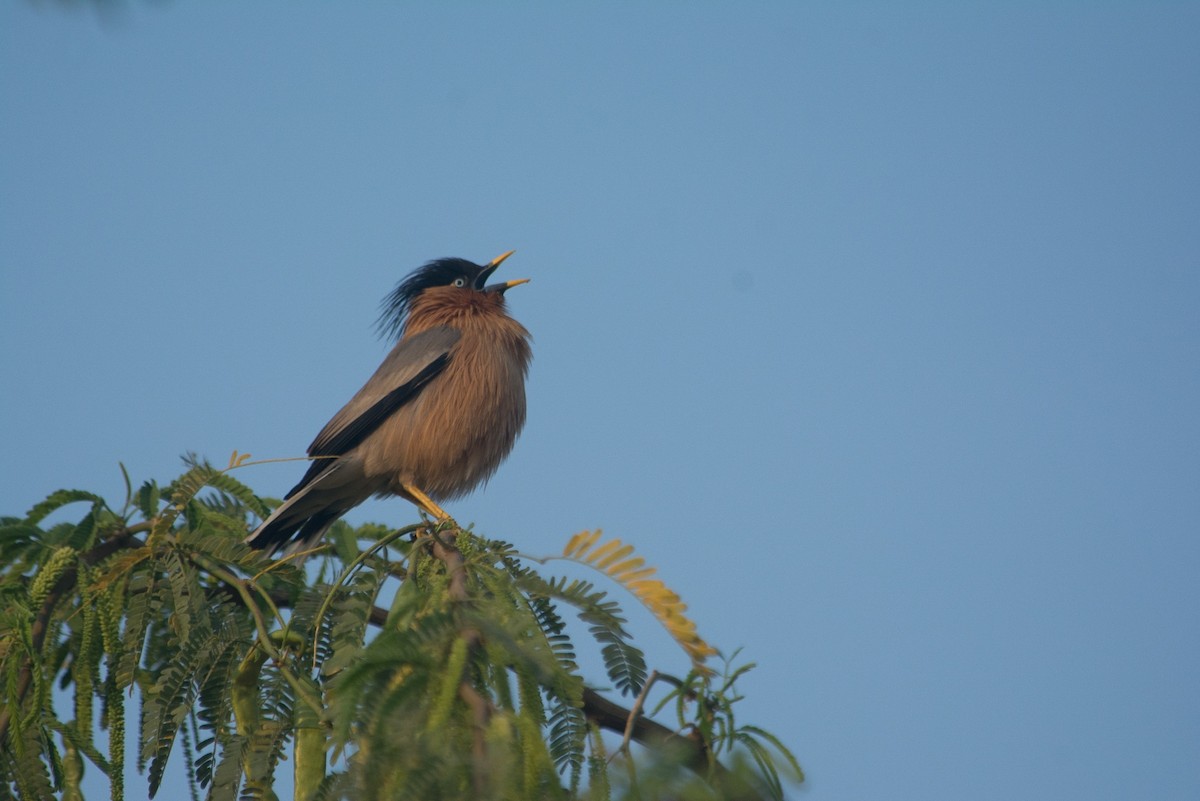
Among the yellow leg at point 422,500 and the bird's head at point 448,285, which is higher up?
the bird's head at point 448,285

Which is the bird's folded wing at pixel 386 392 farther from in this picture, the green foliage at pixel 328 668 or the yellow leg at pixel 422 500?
the green foliage at pixel 328 668

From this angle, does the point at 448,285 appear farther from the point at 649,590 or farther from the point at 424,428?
the point at 649,590

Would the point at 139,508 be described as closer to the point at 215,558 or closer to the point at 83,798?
the point at 215,558

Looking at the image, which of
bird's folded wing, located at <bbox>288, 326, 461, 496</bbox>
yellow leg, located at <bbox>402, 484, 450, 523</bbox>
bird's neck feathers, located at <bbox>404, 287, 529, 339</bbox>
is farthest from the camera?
bird's neck feathers, located at <bbox>404, 287, 529, 339</bbox>

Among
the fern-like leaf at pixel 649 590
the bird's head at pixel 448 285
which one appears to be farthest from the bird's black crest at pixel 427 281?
the fern-like leaf at pixel 649 590

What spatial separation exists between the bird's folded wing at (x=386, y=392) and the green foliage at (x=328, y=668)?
205cm

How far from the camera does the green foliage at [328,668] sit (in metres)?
1.85

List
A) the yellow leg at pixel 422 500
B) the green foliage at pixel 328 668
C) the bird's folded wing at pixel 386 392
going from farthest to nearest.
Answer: the bird's folded wing at pixel 386 392 → the yellow leg at pixel 422 500 → the green foliage at pixel 328 668

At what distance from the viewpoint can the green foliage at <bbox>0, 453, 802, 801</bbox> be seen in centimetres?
185

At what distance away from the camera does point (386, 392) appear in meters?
6.54

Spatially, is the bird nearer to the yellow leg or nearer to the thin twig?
the yellow leg

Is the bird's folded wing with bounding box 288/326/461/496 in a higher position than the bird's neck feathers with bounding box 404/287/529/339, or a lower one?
lower

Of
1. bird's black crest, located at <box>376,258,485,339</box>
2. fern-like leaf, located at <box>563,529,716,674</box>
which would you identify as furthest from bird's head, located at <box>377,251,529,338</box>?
fern-like leaf, located at <box>563,529,716,674</box>

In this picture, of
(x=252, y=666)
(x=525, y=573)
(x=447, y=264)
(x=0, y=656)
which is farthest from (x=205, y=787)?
(x=447, y=264)
